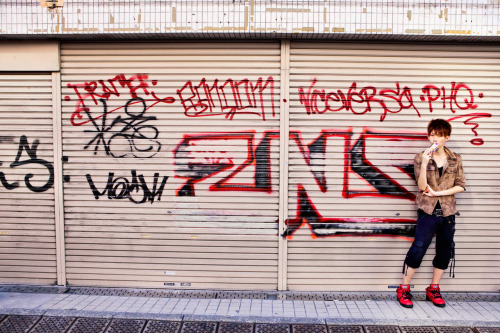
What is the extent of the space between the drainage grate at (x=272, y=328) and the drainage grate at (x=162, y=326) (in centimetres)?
84

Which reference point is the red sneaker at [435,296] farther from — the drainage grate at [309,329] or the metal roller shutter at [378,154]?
the drainage grate at [309,329]

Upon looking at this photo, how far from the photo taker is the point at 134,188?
16.8 ft

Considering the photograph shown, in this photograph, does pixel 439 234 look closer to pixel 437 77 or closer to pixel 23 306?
pixel 437 77

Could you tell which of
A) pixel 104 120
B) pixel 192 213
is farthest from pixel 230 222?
pixel 104 120

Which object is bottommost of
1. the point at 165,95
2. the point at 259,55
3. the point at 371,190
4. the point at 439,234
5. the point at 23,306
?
the point at 23,306

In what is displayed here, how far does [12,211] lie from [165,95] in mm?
2546

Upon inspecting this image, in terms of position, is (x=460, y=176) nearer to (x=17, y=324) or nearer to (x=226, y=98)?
(x=226, y=98)

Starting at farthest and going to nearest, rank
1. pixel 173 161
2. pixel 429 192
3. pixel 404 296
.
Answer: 1. pixel 173 161
2. pixel 404 296
3. pixel 429 192

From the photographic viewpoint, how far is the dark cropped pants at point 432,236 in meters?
4.66

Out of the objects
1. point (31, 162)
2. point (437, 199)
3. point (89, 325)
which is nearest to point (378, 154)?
point (437, 199)

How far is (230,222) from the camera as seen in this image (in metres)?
5.08

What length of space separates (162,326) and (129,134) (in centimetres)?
237

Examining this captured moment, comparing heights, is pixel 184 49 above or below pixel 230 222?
above

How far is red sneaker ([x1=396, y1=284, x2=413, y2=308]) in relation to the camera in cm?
465
